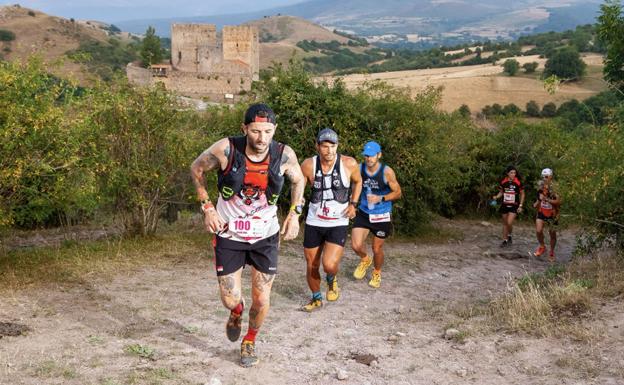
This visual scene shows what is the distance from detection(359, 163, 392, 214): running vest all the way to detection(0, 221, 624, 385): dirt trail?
1.08m

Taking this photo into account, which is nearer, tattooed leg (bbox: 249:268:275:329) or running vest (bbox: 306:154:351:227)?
tattooed leg (bbox: 249:268:275:329)

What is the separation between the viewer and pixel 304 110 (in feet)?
42.8

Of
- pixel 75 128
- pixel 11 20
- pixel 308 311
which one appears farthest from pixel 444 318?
pixel 11 20

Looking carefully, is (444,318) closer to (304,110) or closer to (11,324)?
(11,324)

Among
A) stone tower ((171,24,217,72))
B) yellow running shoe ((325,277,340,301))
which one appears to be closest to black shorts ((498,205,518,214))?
yellow running shoe ((325,277,340,301))

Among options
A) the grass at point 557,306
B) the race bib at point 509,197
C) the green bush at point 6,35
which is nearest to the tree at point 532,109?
the race bib at point 509,197

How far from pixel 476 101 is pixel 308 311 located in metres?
64.9

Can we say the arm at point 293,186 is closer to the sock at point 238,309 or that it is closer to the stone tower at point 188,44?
the sock at point 238,309

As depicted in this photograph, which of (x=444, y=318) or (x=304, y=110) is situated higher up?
(x=304, y=110)

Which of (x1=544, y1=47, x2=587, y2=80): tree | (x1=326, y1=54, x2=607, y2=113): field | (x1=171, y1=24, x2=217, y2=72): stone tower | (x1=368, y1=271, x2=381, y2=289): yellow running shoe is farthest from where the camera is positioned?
(x1=544, y1=47, x2=587, y2=80): tree

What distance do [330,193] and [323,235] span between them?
0.51 meters

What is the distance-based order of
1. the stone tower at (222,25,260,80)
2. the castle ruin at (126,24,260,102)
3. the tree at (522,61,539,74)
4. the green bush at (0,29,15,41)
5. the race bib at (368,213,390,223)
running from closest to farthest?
the race bib at (368,213,390,223), the castle ruin at (126,24,260,102), the stone tower at (222,25,260,80), the tree at (522,61,539,74), the green bush at (0,29,15,41)

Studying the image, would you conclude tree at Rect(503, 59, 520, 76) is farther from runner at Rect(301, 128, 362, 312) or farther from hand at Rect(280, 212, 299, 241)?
hand at Rect(280, 212, 299, 241)

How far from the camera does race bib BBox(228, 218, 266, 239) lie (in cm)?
555
